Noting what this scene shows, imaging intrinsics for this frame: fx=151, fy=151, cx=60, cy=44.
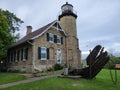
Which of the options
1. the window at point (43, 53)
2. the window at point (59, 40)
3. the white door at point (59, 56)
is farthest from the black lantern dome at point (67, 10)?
the window at point (43, 53)

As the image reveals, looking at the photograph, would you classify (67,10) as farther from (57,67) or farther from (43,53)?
(57,67)

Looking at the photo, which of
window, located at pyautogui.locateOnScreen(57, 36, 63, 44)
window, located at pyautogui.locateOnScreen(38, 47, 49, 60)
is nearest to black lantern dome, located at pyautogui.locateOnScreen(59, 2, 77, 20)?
window, located at pyautogui.locateOnScreen(57, 36, 63, 44)

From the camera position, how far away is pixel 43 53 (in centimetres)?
1978

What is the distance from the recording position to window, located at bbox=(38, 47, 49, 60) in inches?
759

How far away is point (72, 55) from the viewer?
78.8 feet

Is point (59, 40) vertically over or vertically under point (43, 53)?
over

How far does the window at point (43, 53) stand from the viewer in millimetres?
19270

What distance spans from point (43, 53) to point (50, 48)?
150 centimetres

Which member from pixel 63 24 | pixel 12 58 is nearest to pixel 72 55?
pixel 63 24

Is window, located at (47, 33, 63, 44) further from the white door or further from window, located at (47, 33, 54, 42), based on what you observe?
the white door

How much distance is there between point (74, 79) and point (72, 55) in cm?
1232

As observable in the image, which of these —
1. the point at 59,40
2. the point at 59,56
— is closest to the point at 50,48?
the point at 59,56

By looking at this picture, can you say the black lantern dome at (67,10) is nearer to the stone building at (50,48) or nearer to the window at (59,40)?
the stone building at (50,48)

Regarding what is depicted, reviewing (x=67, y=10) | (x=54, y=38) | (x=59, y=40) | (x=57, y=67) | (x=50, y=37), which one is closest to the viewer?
(x=57, y=67)
